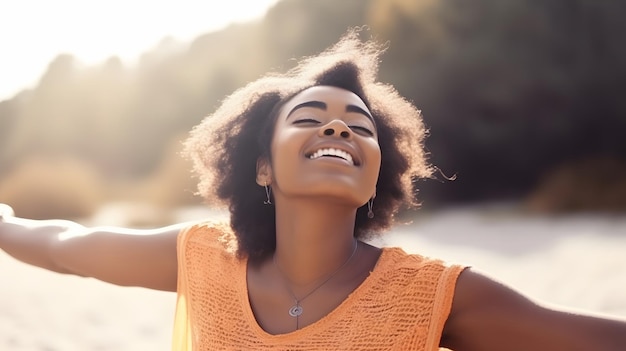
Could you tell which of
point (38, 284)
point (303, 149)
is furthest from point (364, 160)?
point (38, 284)

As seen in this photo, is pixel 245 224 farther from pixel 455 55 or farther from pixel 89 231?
pixel 455 55

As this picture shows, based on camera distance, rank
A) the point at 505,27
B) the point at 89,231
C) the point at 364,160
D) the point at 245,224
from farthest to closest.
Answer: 1. the point at 505,27
2. the point at 89,231
3. the point at 245,224
4. the point at 364,160

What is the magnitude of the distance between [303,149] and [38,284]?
3.42 m

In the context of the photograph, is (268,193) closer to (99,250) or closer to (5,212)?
(99,250)

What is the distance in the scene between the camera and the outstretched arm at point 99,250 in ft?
6.66

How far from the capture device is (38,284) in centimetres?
457

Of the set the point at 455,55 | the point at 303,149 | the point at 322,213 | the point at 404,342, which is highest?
the point at 455,55

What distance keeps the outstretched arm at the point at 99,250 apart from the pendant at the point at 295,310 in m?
0.46

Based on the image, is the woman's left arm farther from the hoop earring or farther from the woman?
the hoop earring

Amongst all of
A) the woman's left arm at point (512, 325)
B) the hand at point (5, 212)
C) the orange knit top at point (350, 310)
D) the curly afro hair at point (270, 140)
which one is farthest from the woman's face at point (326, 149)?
the hand at point (5, 212)

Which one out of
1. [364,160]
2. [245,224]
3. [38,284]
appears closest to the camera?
[364,160]

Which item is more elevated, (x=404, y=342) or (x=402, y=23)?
(x=402, y=23)

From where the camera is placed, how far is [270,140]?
191 cm

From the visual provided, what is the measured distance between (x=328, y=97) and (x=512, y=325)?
72 centimetres
